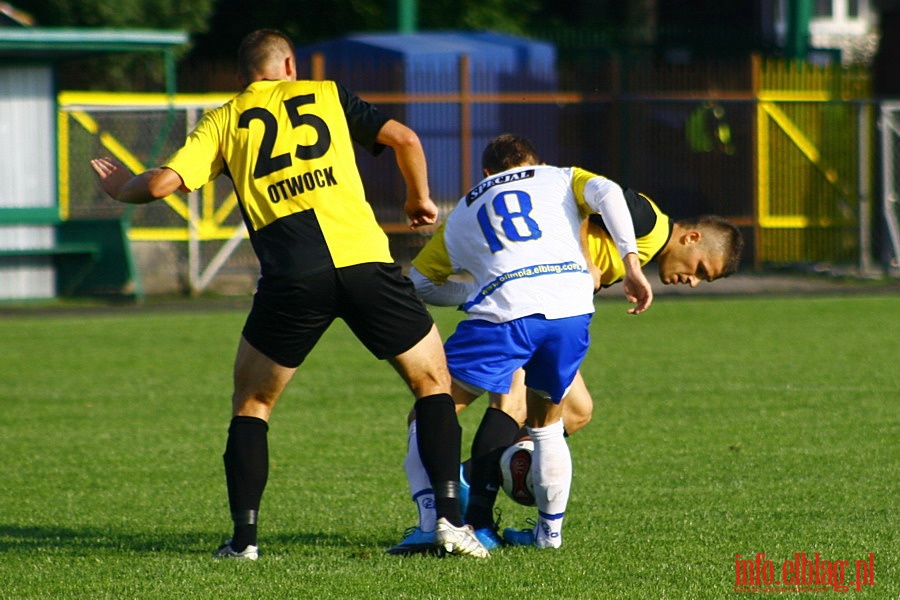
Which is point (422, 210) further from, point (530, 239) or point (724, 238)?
point (724, 238)

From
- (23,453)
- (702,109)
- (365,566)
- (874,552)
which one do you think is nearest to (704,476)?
(874,552)

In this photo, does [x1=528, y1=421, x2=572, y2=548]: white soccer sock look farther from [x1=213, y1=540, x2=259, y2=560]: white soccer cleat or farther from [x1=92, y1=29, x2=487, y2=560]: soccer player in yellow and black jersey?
[x1=213, y1=540, x2=259, y2=560]: white soccer cleat

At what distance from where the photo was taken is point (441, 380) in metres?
5.54

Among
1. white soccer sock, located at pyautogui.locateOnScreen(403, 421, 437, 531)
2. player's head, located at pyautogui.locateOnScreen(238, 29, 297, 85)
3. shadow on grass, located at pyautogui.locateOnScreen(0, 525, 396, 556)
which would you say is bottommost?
shadow on grass, located at pyautogui.locateOnScreen(0, 525, 396, 556)

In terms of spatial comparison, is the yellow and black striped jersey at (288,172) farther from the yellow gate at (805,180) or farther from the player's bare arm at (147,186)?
the yellow gate at (805,180)

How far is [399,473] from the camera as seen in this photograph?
24.7 ft

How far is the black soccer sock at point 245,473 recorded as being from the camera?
5.45 meters

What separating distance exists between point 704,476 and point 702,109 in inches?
577

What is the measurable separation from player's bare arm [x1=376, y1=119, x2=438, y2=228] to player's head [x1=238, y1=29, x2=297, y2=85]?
18.6 inches

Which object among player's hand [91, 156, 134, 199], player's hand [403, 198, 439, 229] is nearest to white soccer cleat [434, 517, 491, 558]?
player's hand [403, 198, 439, 229]

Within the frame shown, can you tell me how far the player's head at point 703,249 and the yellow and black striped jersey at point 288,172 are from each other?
1.18 m

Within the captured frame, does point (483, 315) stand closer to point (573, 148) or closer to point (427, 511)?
point (427, 511)

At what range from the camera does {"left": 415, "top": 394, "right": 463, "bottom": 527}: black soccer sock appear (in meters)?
5.43

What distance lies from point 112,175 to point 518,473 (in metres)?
1.91
